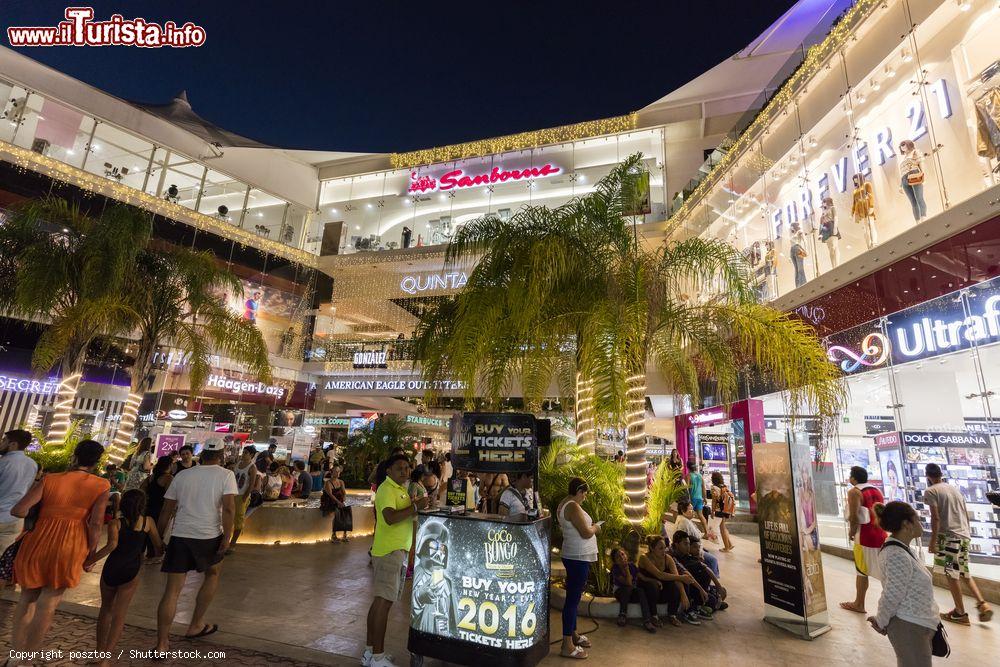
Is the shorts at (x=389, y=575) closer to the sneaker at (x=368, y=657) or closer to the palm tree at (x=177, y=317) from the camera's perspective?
the sneaker at (x=368, y=657)

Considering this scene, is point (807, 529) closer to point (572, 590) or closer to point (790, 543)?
point (790, 543)

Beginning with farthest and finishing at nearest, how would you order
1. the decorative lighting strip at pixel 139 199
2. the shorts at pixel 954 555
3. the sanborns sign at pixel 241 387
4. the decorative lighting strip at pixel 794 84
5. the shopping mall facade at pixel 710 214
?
1. the sanborns sign at pixel 241 387
2. the decorative lighting strip at pixel 139 199
3. the decorative lighting strip at pixel 794 84
4. the shopping mall facade at pixel 710 214
5. the shorts at pixel 954 555

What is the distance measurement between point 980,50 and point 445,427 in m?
18.4

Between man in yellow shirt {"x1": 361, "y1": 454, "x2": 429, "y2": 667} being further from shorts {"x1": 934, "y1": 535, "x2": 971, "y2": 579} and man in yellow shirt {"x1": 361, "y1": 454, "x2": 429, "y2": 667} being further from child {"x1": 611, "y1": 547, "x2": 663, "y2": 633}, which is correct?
shorts {"x1": 934, "y1": 535, "x2": 971, "y2": 579}

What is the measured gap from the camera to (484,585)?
3.43 metres

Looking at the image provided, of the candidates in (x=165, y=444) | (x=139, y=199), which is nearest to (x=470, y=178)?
(x=139, y=199)

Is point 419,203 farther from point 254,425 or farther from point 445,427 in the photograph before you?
point 254,425

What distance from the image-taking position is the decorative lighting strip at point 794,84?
7.82 meters

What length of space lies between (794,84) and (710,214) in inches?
169

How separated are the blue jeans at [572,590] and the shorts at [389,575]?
1376 millimetres

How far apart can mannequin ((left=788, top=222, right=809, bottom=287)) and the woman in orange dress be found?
1067 centimetres

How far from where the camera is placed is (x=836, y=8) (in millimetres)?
8570

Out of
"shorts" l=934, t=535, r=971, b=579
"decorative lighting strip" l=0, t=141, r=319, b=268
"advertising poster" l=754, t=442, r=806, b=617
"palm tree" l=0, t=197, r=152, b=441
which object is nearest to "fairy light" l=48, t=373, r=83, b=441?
"palm tree" l=0, t=197, r=152, b=441

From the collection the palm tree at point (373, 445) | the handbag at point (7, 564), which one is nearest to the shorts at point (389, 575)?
the handbag at point (7, 564)
